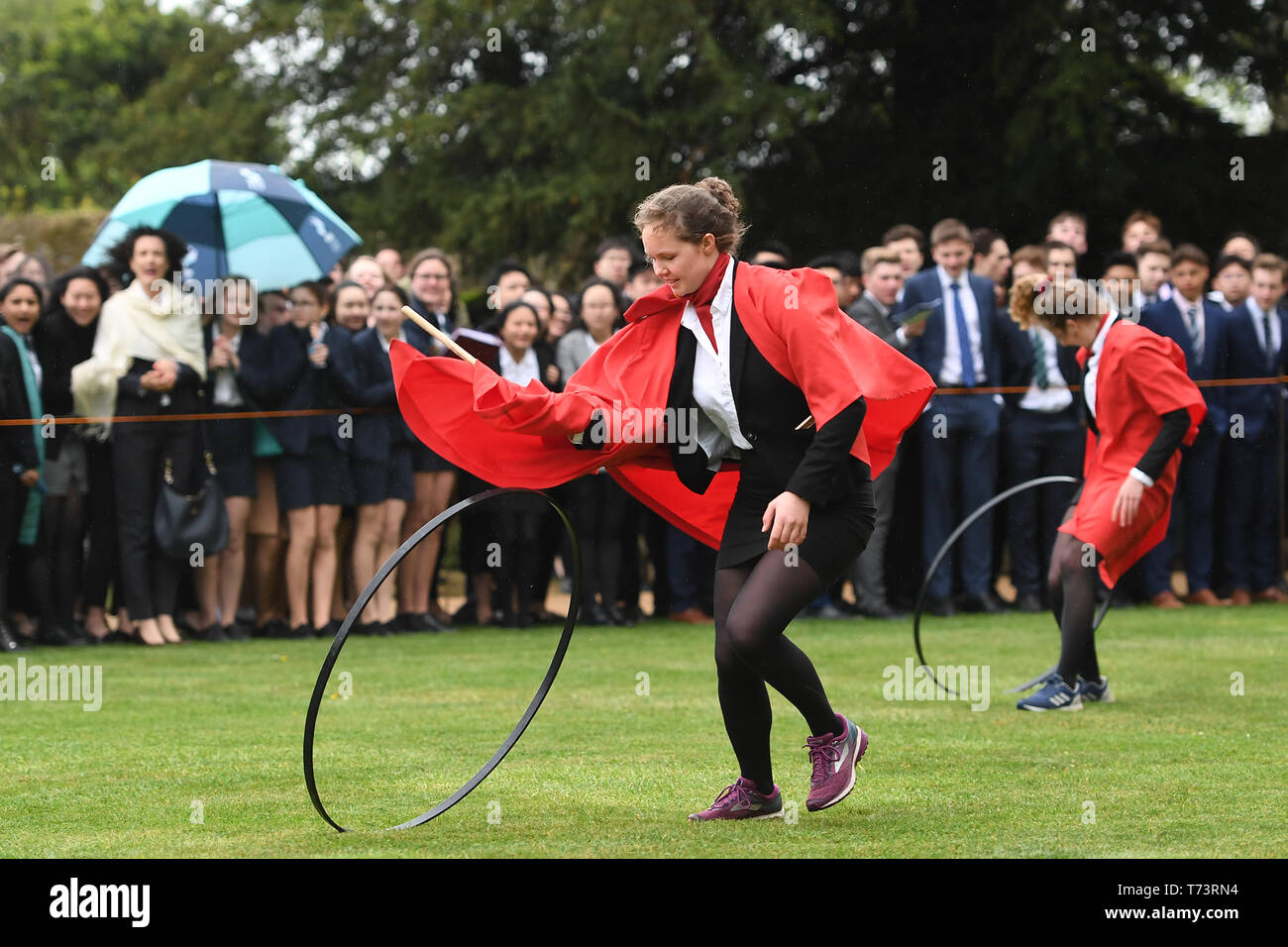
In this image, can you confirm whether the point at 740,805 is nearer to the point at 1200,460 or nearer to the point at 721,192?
the point at 721,192

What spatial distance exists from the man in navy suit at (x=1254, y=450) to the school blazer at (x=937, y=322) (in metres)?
2.18

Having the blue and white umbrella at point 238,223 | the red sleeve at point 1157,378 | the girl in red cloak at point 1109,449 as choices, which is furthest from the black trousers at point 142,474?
the red sleeve at point 1157,378

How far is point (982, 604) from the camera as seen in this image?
13453 mm

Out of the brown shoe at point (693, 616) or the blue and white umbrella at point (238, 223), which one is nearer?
the blue and white umbrella at point (238, 223)

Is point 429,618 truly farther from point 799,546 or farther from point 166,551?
point 799,546

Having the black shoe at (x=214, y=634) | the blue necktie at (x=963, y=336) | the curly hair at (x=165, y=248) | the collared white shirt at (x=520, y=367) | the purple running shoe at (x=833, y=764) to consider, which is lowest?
the black shoe at (x=214, y=634)

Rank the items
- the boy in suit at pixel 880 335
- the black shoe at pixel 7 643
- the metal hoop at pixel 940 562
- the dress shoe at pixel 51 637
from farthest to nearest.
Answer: the boy in suit at pixel 880 335 → the dress shoe at pixel 51 637 → the black shoe at pixel 7 643 → the metal hoop at pixel 940 562

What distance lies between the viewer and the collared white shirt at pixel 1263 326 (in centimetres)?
1389

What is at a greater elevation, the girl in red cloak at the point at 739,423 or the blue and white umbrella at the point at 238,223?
the blue and white umbrella at the point at 238,223

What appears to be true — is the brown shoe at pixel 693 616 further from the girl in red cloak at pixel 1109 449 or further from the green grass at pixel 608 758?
the girl in red cloak at pixel 1109 449

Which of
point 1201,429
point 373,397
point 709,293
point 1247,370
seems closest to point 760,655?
point 709,293

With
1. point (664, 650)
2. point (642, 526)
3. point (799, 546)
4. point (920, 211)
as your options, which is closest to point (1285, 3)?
point (920, 211)

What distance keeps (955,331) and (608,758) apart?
6.54 metres

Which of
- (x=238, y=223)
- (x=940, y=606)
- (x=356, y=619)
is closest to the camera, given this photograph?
(x=356, y=619)
